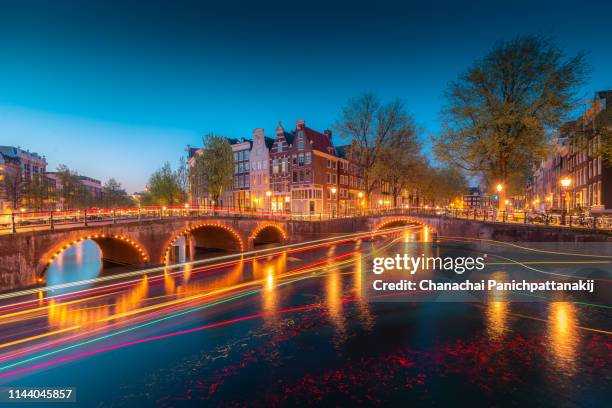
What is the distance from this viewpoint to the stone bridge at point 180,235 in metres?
17.0

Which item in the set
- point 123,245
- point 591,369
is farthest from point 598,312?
point 123,245

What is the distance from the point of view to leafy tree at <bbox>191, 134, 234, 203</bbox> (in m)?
47.9

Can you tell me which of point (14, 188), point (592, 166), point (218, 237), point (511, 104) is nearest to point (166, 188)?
point (14, 188)

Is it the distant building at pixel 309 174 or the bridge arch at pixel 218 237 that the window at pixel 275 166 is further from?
the bridge arch at pixel 218 237

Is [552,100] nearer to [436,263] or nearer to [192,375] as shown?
[436,263]

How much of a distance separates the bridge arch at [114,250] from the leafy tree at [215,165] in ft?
65.6

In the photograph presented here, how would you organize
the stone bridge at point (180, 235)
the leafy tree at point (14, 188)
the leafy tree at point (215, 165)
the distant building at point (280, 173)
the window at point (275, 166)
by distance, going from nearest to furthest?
the stone bridge at point (180, 235) < the leafy tree at point (215, 165) < the leafy tree at point (14, 188) < the distant building at point (280, 173) < the window at point (275, 166)

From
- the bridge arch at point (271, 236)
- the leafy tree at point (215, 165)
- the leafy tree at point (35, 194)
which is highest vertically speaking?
the leafy tree at point (215, 165)

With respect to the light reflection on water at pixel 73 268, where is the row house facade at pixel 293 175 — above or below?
above

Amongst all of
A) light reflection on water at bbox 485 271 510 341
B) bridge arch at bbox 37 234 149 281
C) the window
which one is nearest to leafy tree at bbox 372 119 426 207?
the window

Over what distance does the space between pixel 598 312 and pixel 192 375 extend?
40.3ft

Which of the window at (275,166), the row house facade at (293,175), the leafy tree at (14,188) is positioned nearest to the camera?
the leafy tree at (14,188)

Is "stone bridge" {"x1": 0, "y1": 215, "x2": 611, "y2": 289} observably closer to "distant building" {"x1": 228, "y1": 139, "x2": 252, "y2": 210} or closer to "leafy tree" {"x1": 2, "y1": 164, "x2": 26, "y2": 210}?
"distant building" {"x1": 228, "y1": 139, "x2": 252, "y2": 210}

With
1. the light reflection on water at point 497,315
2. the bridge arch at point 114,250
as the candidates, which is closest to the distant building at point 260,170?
the bridge arch at point 114,250
